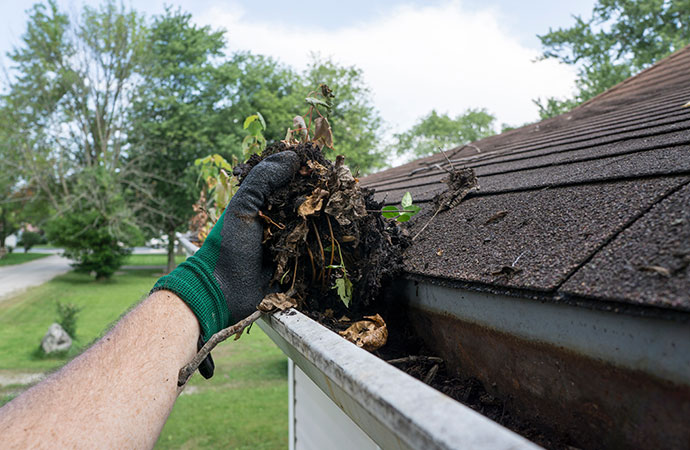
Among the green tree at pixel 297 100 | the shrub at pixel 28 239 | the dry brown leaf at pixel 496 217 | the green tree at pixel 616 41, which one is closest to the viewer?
the dry brown leaf at pixel 496 217

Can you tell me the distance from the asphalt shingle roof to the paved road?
18.0 meters

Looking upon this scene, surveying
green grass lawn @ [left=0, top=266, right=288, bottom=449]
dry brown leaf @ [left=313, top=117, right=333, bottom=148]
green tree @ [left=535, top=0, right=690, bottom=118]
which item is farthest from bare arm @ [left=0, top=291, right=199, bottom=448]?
green tree @ [left=535, top=0, right=690, bottom=118]

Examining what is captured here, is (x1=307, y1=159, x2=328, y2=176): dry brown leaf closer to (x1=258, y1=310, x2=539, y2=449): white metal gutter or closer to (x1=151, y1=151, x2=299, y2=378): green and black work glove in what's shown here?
(x1=151, y1=151, x2=299, y2=378): green and black work glove

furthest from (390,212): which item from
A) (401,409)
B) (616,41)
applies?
(616,41)

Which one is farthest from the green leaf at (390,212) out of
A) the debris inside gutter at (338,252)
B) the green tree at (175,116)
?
the green tree at (175,116)

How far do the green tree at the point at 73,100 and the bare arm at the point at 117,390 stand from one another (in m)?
19.3

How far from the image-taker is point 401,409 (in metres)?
0.57

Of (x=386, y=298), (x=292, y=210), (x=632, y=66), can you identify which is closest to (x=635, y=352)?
(x=386, y=298)

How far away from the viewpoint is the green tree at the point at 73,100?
1897 centimetres

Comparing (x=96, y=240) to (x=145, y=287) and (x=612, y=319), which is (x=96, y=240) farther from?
(x=612, y=319)

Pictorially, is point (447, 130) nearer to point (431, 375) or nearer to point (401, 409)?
point (431, 375)

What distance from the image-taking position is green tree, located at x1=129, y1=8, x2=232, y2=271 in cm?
2070

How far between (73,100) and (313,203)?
23.5 meters

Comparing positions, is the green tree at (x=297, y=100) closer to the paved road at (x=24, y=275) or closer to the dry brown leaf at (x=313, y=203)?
the paved road at (x=24, y=275)
